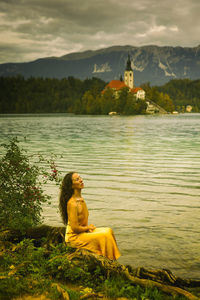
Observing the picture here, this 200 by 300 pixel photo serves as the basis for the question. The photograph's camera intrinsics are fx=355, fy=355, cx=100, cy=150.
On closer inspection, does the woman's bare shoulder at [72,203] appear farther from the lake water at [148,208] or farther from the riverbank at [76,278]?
the lake water at [148,208]

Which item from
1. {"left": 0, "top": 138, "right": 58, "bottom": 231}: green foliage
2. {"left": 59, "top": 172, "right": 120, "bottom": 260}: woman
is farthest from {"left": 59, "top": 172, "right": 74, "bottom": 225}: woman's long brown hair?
{"left": 0, "top": 138, "right": 58, "bottom": 231}: green foliage

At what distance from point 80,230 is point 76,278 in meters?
0.80

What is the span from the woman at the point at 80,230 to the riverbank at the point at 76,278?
19cm

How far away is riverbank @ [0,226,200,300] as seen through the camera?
15.8ft

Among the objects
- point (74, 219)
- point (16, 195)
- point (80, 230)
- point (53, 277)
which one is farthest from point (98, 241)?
point (16, 195)

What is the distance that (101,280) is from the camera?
546 centimetres

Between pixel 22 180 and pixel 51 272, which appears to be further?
pixel 22 180

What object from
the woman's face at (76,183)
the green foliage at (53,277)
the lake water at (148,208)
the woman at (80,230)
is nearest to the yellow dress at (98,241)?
the woman at (80,230)

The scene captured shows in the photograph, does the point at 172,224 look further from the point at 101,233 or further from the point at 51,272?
the point at 51,272

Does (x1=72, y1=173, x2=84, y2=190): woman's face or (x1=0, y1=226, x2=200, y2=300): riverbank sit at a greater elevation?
(x1=72, y1=173, x2=84, y2=190): woman's face

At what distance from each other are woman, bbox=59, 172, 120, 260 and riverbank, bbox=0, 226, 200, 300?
19cm

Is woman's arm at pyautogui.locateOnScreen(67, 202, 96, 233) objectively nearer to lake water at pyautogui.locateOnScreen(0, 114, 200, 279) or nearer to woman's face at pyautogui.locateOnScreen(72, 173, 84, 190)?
woman's face at pyautogui.locateOnScreen(72, 173, 84, 190)

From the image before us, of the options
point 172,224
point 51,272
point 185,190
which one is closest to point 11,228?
point 51,272

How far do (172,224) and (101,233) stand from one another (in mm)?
4096
